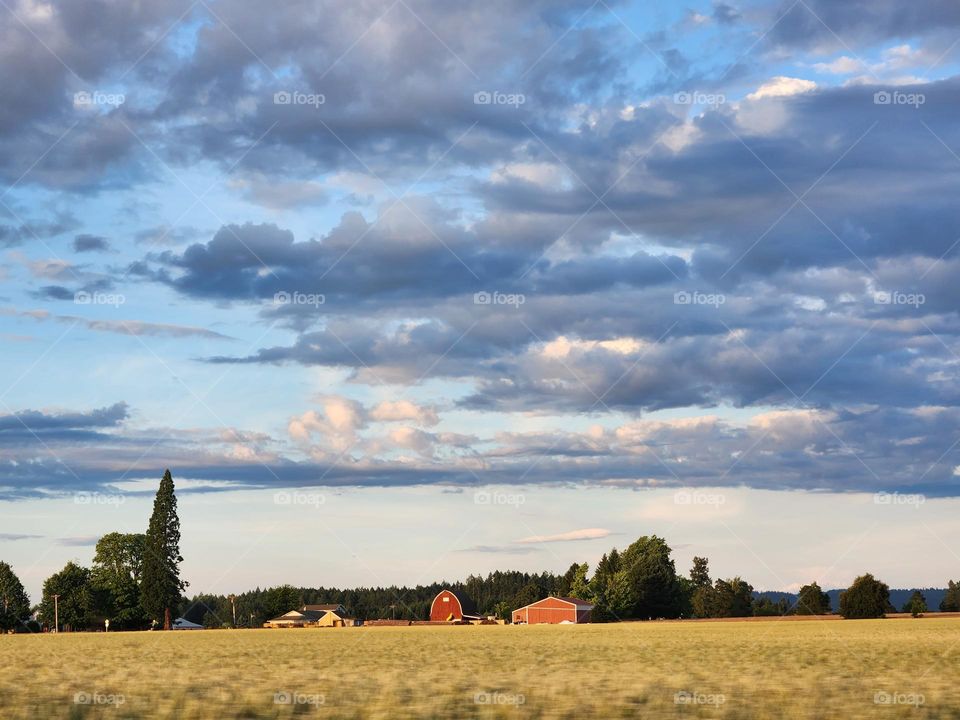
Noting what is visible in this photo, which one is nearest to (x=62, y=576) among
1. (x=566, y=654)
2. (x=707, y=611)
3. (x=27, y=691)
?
→ (x=707, y=611)

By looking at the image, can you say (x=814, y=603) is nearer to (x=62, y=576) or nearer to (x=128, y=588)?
(x=128, y=588)

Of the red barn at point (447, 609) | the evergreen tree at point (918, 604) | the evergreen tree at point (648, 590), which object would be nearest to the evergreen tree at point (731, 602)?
the evergreen tree at point (648, 590)

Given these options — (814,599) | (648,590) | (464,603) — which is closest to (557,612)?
(648,590)

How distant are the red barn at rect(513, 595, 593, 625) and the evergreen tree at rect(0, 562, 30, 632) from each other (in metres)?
69.8

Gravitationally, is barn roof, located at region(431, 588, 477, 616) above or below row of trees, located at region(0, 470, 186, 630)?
below

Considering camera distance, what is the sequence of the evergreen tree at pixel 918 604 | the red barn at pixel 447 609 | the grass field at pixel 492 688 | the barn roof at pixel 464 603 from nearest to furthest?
the grass field at pixel 492 688 < the evergreen tree at pixel 918 604 < the red barn at pixel 447 609 < the barn roof at pixel 464 603

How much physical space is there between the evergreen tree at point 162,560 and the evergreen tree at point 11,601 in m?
29.6

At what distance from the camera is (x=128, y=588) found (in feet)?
419

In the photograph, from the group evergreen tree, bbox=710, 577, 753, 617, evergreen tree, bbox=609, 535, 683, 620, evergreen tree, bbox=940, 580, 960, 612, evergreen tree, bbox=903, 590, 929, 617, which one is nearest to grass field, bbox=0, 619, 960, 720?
evergreen tree, bbox=903, 590, 929, 617

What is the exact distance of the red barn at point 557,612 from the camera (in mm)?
143000

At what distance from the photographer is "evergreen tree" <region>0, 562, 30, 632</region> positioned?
437ft

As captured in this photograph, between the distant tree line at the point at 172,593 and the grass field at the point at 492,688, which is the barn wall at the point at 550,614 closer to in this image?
the distant tree line at the point at 172,593

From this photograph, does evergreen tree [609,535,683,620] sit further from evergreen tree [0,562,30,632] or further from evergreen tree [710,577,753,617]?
evergreen tree [0,562,30,632]

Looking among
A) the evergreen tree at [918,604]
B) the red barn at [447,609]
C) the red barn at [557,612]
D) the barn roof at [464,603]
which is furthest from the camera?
the barn roof at [464,603]
